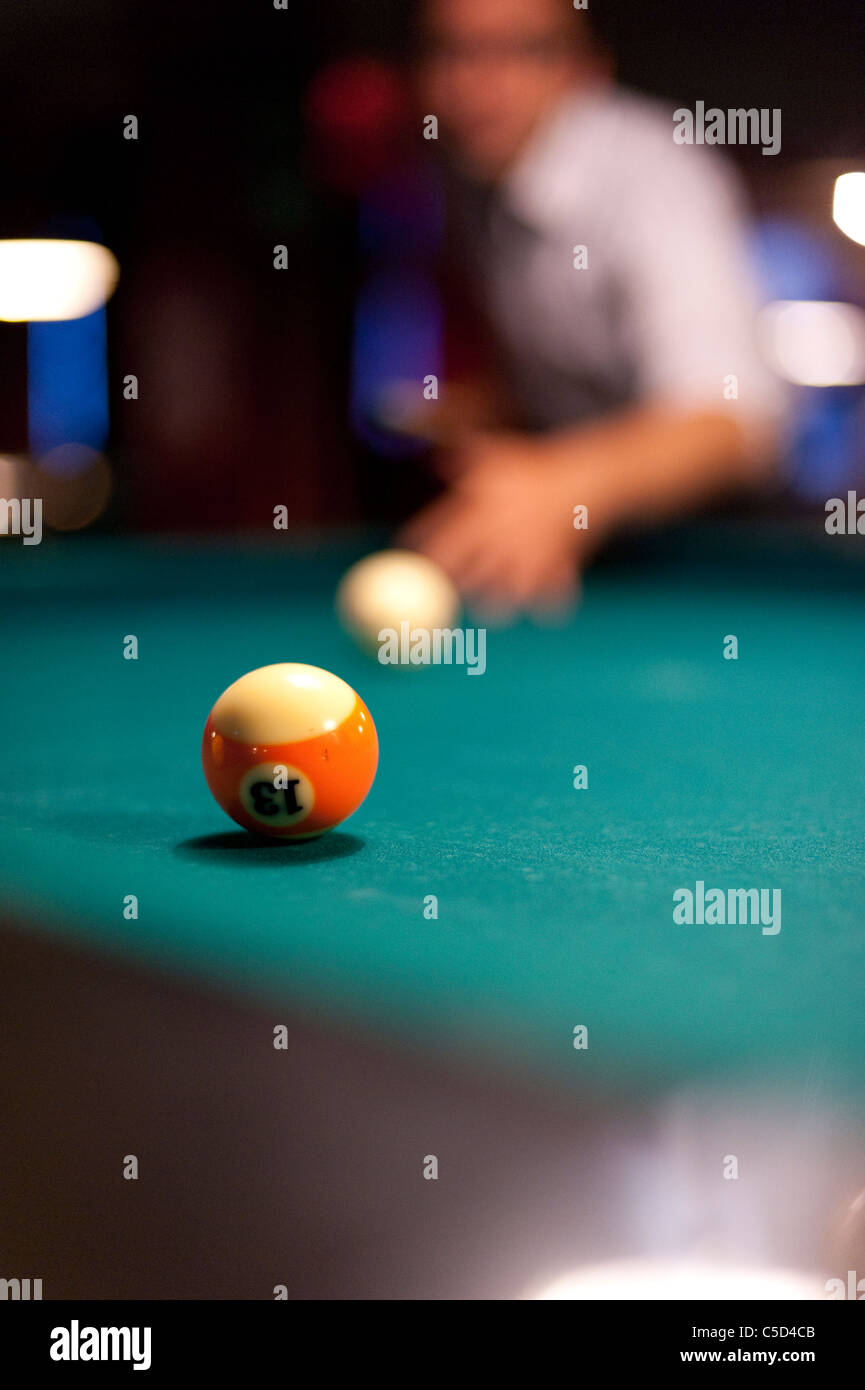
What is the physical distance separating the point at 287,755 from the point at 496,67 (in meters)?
3.61

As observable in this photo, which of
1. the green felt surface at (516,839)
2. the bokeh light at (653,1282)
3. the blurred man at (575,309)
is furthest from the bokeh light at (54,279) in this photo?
the bokeh light at (653,1282)

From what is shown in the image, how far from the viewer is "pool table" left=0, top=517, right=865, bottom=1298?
1.02 metres

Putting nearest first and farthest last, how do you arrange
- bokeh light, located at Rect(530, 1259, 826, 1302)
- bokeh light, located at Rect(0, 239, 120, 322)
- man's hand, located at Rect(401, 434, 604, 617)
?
bokeh light, located at Rect(530, 1259, 826, 1302) < man's hand, located at Rect(401, 434, 604, 617) < bokeh light, located at Rect(0, 239, 120, 322)

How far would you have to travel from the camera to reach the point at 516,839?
159 centimetres

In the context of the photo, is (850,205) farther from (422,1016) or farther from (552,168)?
(422,1016)

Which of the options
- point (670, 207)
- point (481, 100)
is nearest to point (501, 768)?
point (670, 207)

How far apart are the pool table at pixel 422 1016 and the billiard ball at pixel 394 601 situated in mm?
904

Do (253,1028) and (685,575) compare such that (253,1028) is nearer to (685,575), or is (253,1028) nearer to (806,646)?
(806,646)

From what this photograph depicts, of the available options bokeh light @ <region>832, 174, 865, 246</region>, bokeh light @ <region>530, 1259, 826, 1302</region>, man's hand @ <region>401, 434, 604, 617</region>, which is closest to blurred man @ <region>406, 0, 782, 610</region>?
man's hand @ <region>401, 434, 604, 617</region>

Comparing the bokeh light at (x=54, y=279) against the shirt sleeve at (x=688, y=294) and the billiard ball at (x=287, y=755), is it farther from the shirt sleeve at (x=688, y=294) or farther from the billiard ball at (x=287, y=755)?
the billiard ball at (x=287, y=755)

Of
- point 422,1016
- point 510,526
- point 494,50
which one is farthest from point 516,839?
point 494,50

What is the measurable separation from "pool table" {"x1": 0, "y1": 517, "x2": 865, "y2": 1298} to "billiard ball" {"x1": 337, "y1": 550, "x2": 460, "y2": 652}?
0.90 m

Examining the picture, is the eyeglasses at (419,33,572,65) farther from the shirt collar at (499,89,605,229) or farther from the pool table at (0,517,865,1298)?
the pool table at (0,517,865,1298)

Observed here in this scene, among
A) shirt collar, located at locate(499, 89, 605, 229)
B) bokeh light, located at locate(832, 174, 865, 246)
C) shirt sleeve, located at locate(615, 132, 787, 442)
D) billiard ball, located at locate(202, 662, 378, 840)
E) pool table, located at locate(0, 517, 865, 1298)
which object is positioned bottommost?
pool table, located at locate(0, 517, 865, 1298)
